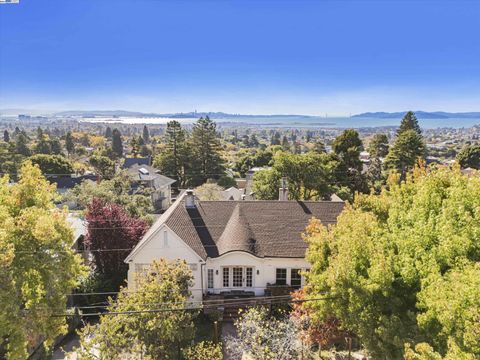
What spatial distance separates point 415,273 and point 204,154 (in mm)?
64465

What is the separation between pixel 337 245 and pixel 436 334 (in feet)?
17.4

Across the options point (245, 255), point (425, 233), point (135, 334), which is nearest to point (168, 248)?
point (245, 255)

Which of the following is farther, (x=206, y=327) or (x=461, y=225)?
(x=206, y=327)

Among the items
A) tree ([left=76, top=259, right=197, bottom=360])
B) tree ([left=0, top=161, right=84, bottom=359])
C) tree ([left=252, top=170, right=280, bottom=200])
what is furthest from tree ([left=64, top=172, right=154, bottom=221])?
tree ([left=0, top=161, right=84, bottom=359])

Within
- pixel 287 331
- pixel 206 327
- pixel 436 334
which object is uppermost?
pixel 436 334

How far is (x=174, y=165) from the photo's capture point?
73.1 m

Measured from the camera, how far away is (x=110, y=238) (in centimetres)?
2462

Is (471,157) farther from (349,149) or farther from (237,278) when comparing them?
(237,278)

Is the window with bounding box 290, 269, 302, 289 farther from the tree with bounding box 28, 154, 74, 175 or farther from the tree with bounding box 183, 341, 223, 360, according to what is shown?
the tree with bounding box 28, 154, 74, 175

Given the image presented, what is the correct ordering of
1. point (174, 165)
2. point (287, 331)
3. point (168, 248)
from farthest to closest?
point (174, 165)
point (168, 248)
point (287, 331)

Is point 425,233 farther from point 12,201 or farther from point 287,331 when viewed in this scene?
point 12,201

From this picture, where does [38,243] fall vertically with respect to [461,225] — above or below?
below

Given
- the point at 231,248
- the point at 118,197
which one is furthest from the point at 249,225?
the point at 118,197

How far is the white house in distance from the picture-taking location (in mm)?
22781
